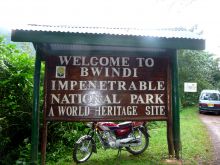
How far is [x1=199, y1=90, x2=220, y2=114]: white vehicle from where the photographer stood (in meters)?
23.5

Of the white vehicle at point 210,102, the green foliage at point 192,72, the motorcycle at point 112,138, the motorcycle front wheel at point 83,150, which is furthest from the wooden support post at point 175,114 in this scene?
the green foliage at point 192,72

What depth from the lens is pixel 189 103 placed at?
29.3 meters

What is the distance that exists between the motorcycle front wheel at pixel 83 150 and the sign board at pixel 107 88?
941 mm

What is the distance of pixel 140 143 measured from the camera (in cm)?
814

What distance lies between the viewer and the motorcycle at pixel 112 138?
25.2 ft

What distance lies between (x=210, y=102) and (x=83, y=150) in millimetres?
17927

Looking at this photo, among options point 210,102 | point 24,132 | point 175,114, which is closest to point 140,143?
point 175,114

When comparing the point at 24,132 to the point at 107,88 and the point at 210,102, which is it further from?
the point at 210,102

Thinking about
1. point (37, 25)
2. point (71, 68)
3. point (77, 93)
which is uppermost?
point (37, 25)

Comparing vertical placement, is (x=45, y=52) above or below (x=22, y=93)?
above

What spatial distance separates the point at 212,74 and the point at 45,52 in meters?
30.5

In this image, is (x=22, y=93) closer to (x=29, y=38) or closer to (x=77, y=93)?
(x=77, y=93)

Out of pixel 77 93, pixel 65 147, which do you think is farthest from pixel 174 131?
pixel 65 147

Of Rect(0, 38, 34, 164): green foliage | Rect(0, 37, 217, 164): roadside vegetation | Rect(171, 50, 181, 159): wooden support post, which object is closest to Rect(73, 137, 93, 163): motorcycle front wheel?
Rect(0, 37, 217, 164): roadside vegetation
